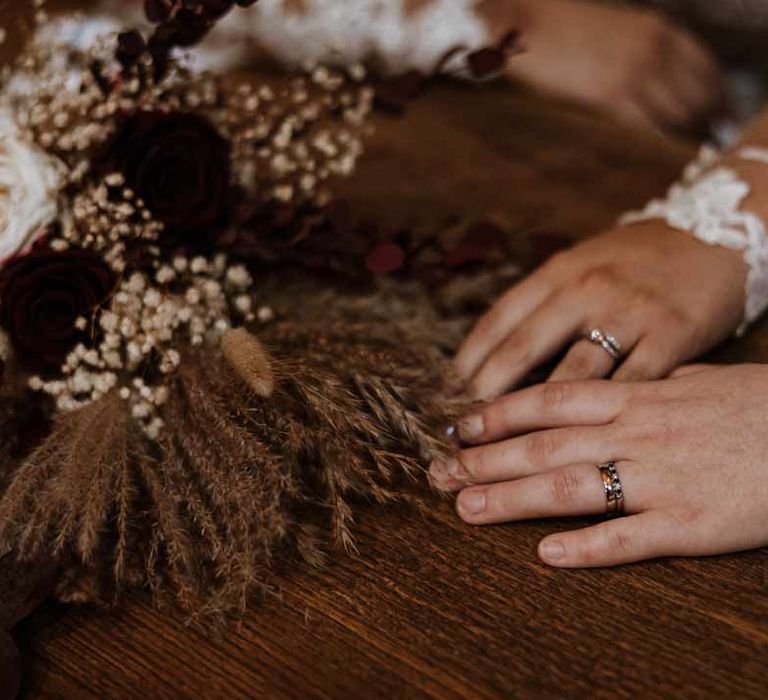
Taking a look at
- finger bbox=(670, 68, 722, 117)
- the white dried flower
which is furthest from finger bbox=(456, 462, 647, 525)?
finger bbox=(670, 68, 722, 117)

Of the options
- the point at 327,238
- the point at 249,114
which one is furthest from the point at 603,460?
the point at 249,114

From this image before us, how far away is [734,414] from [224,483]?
1.29ft

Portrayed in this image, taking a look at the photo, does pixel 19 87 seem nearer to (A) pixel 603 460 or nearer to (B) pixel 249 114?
(B) pixel 249 114

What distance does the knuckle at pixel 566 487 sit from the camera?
0.70 m

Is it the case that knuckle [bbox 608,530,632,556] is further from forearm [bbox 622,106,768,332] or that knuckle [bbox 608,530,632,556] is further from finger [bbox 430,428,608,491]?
forearm [bbox 622,106,768,332]

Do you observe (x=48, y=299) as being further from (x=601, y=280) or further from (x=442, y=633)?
(x=601, y=280)

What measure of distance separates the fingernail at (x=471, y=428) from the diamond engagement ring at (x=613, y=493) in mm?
118

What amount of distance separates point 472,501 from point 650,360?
8.8 inches

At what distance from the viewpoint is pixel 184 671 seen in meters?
0.62

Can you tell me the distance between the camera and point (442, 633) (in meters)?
0.63

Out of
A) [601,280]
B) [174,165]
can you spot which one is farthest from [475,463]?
[174,165]

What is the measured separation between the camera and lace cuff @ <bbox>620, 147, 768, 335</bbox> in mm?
926

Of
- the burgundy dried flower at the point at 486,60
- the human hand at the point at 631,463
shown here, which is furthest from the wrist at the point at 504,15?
the human hand at the point at 631,463

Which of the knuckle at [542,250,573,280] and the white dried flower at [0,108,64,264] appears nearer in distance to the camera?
the white dried flower at [0,108,64,264]
